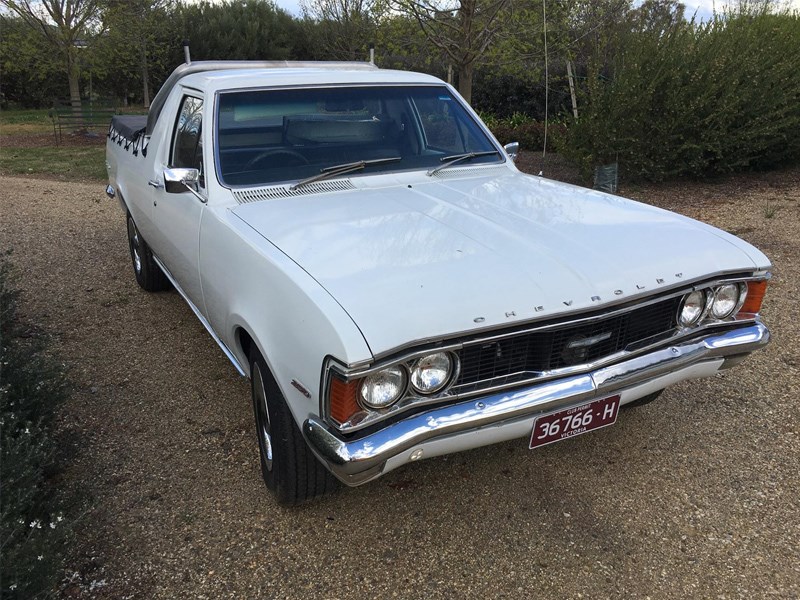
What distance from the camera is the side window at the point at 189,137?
3.42 meters

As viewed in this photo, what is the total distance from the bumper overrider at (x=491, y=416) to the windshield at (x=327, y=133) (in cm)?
166

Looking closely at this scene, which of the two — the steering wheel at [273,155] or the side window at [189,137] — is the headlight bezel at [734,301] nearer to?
the steering wheel at [273,155]

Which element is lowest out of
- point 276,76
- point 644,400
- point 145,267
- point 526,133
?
point 644,400

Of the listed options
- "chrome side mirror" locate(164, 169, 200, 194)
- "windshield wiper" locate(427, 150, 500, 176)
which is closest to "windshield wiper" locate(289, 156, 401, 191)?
"windshield wiper" locate(427, 150, 500, 176)

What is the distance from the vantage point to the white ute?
2.10 meters

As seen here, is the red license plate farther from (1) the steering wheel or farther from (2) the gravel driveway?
(1) the steering wheel

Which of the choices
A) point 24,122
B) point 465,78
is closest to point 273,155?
point 465,78

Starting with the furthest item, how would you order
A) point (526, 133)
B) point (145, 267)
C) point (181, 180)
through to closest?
point (526, 133)
point (145, 267)
point (181, 180)

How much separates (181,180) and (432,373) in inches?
68.6

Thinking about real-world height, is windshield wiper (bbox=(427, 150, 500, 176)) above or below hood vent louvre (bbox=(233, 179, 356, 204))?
above

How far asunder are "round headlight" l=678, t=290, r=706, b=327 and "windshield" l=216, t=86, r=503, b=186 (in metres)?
1.60

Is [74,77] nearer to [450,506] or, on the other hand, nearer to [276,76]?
[276,76]

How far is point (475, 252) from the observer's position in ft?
8.04

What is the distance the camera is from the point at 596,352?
246 centimetres
